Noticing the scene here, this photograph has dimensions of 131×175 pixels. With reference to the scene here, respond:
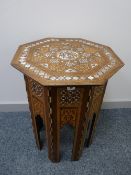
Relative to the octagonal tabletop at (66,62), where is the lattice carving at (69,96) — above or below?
below

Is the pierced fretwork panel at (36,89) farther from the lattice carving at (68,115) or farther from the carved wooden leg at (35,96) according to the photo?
the lattice carving at (68,115)

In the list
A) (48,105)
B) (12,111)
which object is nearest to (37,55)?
(48,105)

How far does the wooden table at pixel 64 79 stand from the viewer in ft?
3.25

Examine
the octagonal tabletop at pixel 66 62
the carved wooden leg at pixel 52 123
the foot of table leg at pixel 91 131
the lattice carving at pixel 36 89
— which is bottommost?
the foot of table leg at pixel 91 131

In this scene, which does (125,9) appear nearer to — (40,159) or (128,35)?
(128,35)

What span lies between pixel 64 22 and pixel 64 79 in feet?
1.86

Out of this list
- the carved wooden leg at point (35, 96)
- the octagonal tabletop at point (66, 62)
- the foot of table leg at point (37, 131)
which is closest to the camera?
the octagonal tabletop at point (66, 62)

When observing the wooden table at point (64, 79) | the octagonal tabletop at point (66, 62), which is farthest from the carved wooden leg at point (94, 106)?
the octagonal tabletop at point (66, 62)

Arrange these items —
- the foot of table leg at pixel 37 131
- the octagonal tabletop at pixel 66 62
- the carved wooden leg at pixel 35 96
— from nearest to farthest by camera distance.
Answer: the octagonal tabletop at pixel 66 62 → the carved wooden leg at pixel 35 96 → the foot of table leg at pixel 37 131

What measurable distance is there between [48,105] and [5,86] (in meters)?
0.69

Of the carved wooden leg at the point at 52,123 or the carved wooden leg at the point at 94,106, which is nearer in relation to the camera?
the carved wooden leg at the point at 52,123

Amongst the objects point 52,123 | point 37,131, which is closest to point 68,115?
point 52,123

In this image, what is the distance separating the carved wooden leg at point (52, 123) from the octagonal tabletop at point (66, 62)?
3.2 inches

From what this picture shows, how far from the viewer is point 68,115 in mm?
Result: 1129
